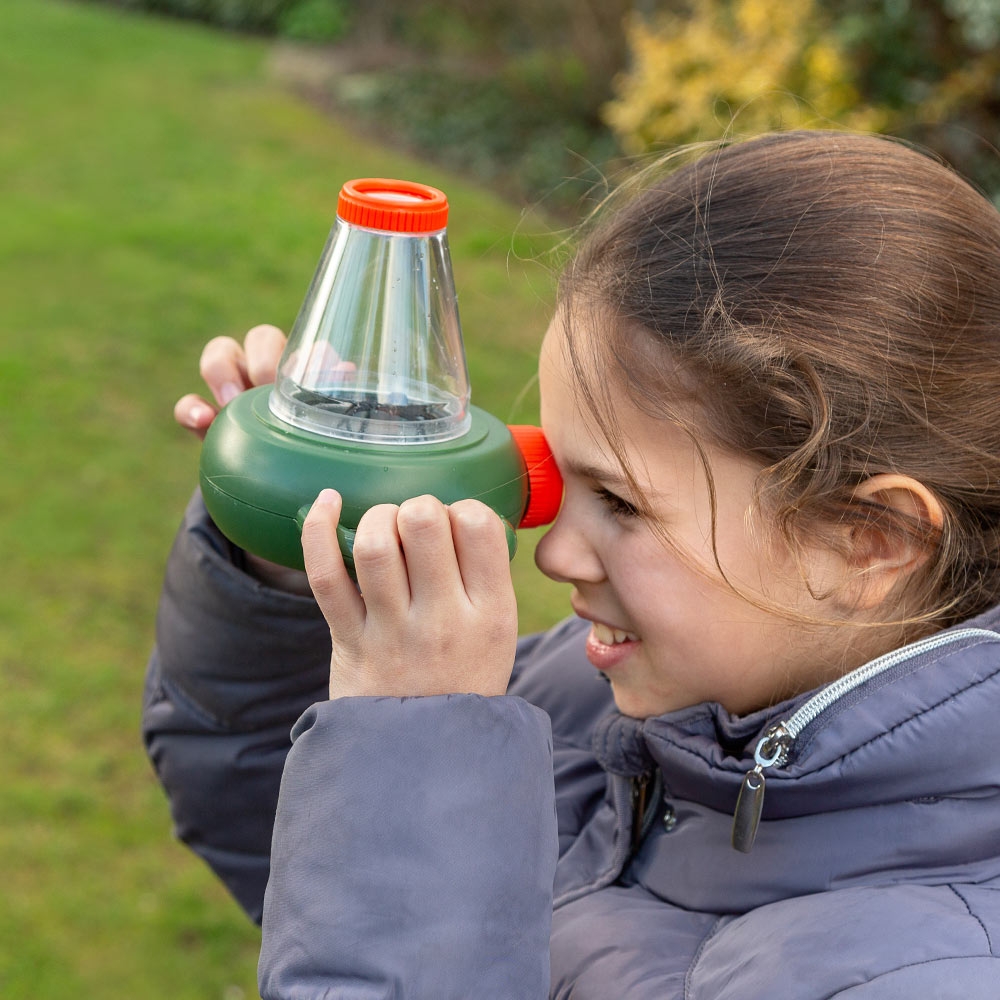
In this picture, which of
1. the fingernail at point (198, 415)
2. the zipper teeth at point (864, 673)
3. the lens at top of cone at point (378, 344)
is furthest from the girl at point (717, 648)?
the fingernail at point (198, 415)

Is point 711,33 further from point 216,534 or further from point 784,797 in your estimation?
point 784,797

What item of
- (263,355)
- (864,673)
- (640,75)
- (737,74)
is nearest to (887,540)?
(864,673)

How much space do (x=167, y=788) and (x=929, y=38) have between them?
691 centimetres

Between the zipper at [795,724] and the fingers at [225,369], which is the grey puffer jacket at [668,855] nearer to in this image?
the zipper at [795,724]

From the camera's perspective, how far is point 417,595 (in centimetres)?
158

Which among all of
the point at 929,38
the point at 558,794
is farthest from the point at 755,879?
the point at 929,38

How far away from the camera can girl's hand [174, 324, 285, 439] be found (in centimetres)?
229

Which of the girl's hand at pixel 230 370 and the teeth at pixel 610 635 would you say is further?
the girl's hand at pixel 230 370

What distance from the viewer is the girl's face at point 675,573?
1.77 meters

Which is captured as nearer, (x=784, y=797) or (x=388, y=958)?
(x=388, y=958)

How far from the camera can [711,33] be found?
7898 millimetres

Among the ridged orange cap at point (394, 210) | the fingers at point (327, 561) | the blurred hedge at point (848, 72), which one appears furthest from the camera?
the blurred hedge at point (848, 72)

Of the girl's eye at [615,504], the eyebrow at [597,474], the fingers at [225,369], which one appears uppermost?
the eyebrow at [597,474]

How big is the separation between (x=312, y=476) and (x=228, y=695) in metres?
0.80
